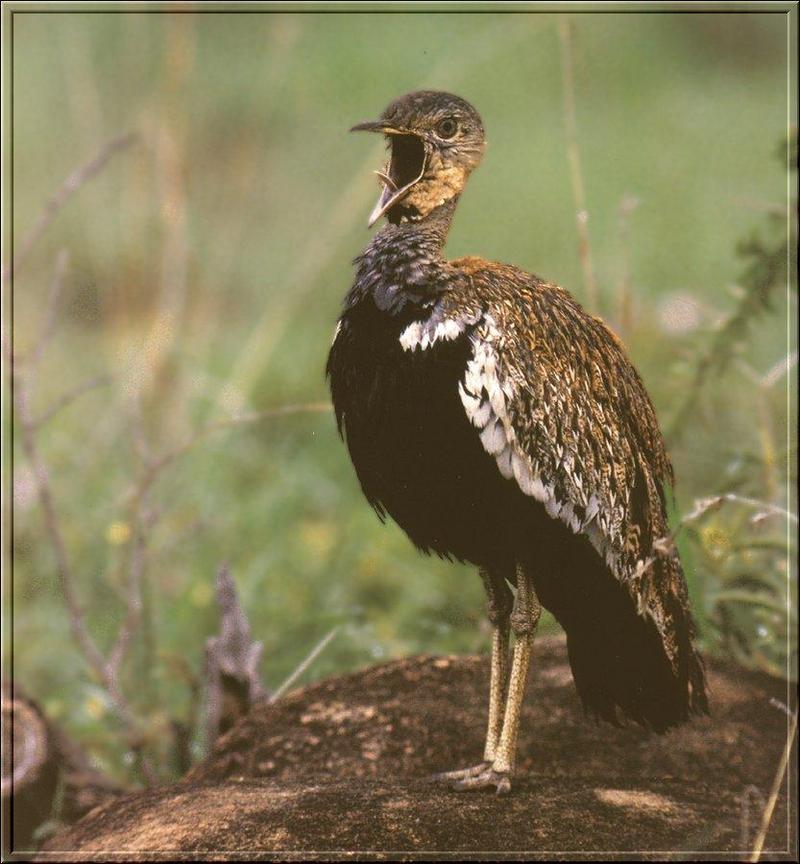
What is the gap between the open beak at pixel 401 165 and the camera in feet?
10.4

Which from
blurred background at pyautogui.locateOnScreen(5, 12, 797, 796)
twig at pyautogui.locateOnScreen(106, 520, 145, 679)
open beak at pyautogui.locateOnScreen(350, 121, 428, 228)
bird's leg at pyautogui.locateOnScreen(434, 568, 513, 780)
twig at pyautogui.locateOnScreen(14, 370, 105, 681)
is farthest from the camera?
blurred background at pyautogui.locateOnScreen(5, 12, 797, 796)

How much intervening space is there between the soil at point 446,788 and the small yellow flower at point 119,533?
1.41m

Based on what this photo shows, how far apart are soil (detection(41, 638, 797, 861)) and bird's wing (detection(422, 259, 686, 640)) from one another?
1.73 ft

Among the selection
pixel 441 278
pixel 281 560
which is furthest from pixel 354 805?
pixel 281 560

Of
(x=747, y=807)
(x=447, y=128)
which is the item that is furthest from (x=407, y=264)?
(x=747, y=807)

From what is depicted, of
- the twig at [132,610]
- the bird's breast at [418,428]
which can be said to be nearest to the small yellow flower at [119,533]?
the twig at [132,610]

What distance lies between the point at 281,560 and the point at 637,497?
2719 millimetres

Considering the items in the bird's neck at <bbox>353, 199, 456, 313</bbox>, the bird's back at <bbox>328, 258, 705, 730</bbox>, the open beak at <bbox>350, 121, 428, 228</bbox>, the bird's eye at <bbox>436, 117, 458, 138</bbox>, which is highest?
the bird's eye at <bbox>436, 117, 458, 138</bbox>

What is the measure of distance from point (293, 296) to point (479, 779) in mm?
4076

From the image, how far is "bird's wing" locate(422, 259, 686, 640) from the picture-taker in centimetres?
313

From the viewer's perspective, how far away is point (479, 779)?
3.33 m

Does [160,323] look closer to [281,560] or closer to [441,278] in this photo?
[281,560]

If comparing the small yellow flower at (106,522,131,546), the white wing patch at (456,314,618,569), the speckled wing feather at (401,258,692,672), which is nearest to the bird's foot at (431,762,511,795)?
the speckled wing feather at (401,258,692,672)

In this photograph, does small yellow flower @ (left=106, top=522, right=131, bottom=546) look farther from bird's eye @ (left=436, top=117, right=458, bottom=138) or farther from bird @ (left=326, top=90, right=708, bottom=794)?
bird's eye @ (left=436, top=117, right=458, bottom=138)
